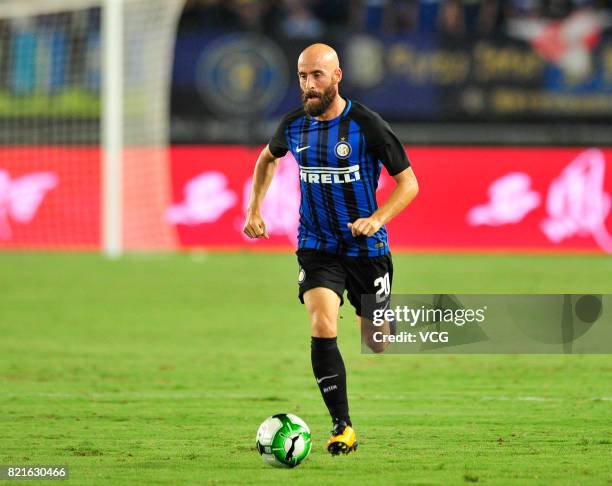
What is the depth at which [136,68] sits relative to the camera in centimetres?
2061

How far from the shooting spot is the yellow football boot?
655 centimetres

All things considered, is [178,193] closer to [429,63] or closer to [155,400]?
[429,63]

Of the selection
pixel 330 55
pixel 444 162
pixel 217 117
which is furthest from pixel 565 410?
pixel 217 117

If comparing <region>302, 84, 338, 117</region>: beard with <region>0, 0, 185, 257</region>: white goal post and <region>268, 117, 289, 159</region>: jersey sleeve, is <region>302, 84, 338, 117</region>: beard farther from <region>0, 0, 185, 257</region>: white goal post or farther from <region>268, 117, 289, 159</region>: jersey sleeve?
<region>0, 0, 185, 257</region>: white goal post

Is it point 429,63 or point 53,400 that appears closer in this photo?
point 53,400

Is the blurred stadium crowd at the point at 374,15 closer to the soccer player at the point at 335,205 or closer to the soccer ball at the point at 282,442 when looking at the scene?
the soccer player at the point at 335,205

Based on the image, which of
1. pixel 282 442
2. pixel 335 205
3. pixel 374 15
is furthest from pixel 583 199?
pixel 282 442

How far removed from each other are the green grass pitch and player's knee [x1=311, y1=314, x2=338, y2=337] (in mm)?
623

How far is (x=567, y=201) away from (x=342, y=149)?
47.2 ft

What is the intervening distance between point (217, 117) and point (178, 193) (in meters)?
2.08

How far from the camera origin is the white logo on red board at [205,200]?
21250mm

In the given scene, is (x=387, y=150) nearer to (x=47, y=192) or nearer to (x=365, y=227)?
(x=365, y=227)

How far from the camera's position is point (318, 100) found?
667 centimetres

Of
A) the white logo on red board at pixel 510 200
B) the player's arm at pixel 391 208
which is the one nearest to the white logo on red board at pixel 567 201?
the white logo on red board at pixel 510 200
